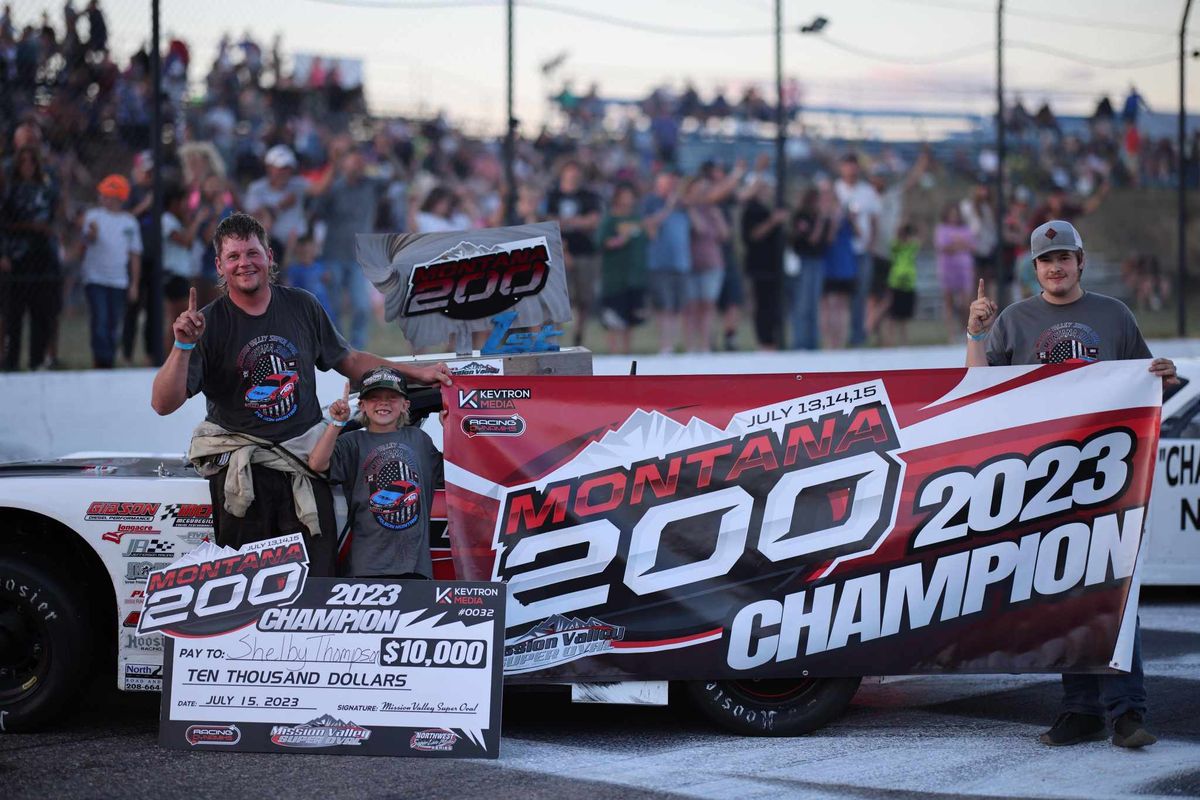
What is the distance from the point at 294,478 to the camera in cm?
529

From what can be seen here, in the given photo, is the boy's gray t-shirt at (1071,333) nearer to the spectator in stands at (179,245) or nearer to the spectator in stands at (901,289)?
the spectator in stands at (179,245)

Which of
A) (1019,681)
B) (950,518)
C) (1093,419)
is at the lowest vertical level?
(1019,681)

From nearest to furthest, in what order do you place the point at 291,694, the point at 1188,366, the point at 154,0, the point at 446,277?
the point at 291,694, the point at 446,277, the point at 1188,366, the point at 154,0

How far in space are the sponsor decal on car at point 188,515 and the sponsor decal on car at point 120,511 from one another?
0.04 metres

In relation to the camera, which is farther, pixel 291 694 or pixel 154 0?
pixel 154 0

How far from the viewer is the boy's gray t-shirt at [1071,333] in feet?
17.9

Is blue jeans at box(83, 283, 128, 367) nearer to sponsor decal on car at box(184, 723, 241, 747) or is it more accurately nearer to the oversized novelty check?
the oversized novelty check

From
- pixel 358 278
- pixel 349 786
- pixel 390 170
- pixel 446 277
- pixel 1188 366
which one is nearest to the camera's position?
pixel 349 786

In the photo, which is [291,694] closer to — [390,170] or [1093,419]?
[1093,419]

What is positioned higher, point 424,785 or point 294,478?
point 294,478

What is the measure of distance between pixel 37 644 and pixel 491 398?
1.96m

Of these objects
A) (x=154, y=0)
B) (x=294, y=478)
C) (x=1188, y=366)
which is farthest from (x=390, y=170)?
(x=294, y=478)

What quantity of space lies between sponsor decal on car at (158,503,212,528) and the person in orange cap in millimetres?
5686

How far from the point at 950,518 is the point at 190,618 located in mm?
2825
